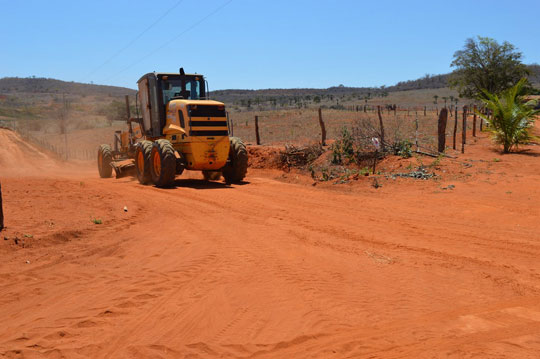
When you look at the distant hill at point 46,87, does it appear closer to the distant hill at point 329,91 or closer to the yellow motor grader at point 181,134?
the distant hill at point 329,91

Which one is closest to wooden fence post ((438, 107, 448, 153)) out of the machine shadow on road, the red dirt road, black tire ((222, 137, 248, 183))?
the red dirt road

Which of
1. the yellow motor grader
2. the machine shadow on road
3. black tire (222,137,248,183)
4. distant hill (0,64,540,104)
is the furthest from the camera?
distant hill (0,64,540,104)

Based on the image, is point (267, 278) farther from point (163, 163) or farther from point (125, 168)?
point (125, 168)

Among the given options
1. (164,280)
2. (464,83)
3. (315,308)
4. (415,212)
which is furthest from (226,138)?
(464,83)

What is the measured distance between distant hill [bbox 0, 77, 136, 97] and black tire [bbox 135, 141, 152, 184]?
92117 mm

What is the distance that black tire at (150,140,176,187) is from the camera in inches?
494

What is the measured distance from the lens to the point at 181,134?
13180 millimetres

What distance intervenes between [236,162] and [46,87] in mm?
104425

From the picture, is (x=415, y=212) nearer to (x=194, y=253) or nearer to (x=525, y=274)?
(x=525, y=274)

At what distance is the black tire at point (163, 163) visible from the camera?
12.5 m

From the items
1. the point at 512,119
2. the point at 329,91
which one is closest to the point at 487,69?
the point at 512,119

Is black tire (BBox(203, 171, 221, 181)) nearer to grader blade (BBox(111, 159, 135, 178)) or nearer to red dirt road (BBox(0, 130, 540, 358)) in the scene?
grader blade (BBox(111, 159, 135, 178))

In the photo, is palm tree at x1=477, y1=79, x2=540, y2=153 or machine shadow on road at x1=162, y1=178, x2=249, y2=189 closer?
machine shadow on road at x1=162, y1=178, x2=249, y2=189

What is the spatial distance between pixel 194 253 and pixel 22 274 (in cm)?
223
